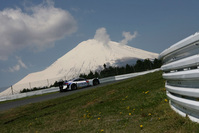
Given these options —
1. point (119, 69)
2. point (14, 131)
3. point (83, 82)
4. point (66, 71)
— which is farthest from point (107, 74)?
point (66, 71)

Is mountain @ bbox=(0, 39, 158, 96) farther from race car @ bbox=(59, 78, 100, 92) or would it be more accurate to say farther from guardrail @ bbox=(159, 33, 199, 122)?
guardrail @ bbox=(159, 33, 199, 122)

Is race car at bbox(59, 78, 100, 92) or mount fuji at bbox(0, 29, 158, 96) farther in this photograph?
mount fuji at bbox(0, 29, 158, 96)

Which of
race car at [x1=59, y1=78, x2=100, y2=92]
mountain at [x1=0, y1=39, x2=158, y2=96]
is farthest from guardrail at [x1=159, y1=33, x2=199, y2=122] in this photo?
mountain at [x1=0, y1=39, x2=158, y2=96]

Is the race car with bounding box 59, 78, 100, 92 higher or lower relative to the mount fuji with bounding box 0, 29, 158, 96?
lower

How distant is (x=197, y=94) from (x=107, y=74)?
32851mm

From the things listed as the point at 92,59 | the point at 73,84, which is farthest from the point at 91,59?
the point at 73,84

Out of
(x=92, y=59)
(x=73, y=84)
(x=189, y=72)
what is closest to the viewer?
(x=189, y=72)

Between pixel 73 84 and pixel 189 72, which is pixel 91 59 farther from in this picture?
pixel 189 72

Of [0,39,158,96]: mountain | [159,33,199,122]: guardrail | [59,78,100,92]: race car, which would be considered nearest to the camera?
[159,33,199,122]: guardrail

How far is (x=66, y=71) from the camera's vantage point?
182m

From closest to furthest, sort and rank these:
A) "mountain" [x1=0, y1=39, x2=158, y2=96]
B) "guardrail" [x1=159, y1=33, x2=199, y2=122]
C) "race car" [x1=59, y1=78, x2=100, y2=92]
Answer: "guardrail" [x1=159, y1=33, x2=199, y2=122], "race car" [x1=59, y1=78, x2=100, y2=92], "mountain" [x1=0, y1=39, x2=158, y2=96]

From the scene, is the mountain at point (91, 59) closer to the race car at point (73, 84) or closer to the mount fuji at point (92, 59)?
the mount fuji at point (92, 59)

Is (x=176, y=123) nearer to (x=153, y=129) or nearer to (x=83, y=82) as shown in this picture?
(x=153, y=129)

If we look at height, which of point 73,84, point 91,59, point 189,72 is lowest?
point 189,72
